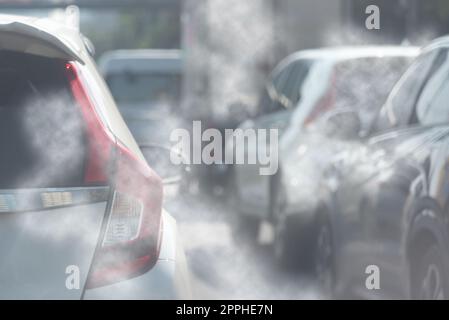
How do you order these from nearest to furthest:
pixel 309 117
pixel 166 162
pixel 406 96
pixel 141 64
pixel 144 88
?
pixel 166 162 < pixel 406 96 < pixel 309 117 < pixel 144 88 < pixel 141 64

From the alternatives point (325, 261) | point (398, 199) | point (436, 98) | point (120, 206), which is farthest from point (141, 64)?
point (120, 206)

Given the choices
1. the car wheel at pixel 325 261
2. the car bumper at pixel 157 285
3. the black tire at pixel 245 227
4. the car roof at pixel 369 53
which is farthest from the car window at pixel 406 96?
the black tire at pixel 245 227

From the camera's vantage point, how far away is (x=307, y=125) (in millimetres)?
10430

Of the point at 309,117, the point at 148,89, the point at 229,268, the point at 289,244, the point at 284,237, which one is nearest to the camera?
the point at 289,244

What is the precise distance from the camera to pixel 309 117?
34.4ft

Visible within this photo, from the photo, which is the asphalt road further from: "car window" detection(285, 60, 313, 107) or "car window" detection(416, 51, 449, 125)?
"car window" detection(416, 51, 449, 125)

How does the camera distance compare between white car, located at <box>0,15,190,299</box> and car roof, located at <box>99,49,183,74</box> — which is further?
car roof, located at <box>99,49,183,74</box>

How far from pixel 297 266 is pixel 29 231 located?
6248 millimetres

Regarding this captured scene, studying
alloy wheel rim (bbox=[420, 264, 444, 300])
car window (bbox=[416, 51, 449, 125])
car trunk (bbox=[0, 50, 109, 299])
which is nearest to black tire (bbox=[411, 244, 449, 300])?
alloy wheel rim (bbox=[420, 264, 444, 300])

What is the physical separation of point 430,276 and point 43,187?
2.40 metres

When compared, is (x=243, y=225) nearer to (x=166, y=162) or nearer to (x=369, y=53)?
(x=369, y=53)

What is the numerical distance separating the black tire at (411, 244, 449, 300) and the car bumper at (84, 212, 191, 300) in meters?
1.61

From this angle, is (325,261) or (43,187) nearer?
(43,187)

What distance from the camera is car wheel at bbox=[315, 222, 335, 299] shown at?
8.21m
